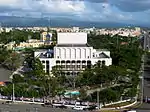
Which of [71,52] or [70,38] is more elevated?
[70,38]

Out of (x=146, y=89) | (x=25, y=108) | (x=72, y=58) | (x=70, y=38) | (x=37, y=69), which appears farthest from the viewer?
(x=70, y=38)

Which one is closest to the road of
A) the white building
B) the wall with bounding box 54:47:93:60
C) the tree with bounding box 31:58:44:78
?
the white building

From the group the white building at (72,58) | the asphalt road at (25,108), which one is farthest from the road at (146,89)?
the asphalt road at (25,108)

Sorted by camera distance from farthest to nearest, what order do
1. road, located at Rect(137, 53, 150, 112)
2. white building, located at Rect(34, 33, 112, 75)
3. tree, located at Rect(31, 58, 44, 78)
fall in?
white building, located at Rect(34, 33, 112, 75) → tree, located at Rect(31, 58, 44, 78) → road, located at Rect(137, 53, 150, 112)

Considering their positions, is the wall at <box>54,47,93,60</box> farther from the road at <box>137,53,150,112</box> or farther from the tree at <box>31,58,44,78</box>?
the road at <box>137,53,150,112</box>

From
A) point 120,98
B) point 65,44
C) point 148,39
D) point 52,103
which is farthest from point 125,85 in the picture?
point 148,39

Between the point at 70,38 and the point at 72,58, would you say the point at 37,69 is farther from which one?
the point at 70,38

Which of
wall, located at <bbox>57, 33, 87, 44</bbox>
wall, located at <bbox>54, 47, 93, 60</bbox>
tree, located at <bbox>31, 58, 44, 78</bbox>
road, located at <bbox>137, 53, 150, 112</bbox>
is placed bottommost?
road, located at <bbox>137, 53, 150, 112</bbox>

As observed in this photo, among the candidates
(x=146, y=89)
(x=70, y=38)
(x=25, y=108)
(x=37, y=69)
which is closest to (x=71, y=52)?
(x=70, y=38)

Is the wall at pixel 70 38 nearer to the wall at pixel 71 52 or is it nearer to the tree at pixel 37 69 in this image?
the wall at pixel 71 52

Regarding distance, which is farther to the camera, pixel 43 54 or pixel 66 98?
pixel 43 54

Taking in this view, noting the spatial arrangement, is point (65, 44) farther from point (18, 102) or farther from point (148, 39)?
point (148, 39)
